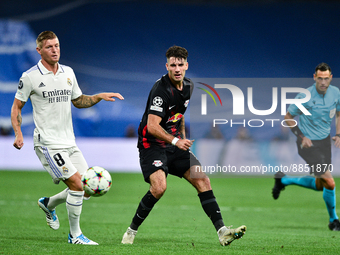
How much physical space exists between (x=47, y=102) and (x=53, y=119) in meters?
0.22

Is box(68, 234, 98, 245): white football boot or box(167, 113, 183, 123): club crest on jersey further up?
box(167, 113, 183, 123): club crest on jersey

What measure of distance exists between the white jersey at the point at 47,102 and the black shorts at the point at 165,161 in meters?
0.99

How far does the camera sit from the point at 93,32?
24.3 metres

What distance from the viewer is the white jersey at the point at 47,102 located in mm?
5875

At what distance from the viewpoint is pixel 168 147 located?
19.9ft

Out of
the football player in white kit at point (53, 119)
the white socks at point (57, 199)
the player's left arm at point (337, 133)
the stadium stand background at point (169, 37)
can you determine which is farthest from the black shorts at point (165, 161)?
the stadium stand background at point (169, 37)

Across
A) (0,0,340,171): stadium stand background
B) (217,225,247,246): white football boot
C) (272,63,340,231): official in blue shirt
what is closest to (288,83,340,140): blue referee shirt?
(272,63,340,231): official in blue shirt

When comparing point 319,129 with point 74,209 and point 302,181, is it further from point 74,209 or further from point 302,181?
point 74,209

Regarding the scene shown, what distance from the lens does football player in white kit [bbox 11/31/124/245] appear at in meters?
5.86

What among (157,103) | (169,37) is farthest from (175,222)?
(169,37)

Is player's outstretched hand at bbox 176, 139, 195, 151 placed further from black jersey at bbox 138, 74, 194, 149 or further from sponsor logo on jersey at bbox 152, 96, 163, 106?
sponsor logo on jersey at bbox 152, 96, 163, 106

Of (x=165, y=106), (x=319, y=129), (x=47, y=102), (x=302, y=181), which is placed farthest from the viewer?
(x=302, y=181)

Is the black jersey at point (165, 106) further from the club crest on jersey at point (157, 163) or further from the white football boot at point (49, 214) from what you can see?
the white football boot at point (49, 214)

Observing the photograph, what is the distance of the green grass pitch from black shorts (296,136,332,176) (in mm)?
974
